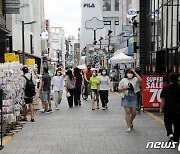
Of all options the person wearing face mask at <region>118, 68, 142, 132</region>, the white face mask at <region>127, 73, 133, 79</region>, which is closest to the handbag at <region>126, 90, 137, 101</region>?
the person wearing face mask at <region>118, 68, 142, 132</region>

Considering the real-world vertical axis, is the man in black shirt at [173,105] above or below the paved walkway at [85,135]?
above

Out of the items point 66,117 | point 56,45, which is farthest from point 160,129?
point 56,45

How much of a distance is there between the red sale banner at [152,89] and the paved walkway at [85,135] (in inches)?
34.1

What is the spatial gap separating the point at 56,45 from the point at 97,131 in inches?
4331

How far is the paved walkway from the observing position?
815 centimetres

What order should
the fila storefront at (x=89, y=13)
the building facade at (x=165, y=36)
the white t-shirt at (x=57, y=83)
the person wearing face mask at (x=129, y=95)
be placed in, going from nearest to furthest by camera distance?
the person wearing face mask at (x=129, y=95)
the building facade at (x=165, y=36)
the white t-shirt at (x=57, y=83)
the fila storefront at (x=89, y=13)

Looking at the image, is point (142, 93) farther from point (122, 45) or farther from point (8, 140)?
point (122, 45)

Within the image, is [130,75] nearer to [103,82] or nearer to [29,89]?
[29,89]

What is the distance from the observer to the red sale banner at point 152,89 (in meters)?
14.5

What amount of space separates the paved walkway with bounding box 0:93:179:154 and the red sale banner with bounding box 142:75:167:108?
0.87 m

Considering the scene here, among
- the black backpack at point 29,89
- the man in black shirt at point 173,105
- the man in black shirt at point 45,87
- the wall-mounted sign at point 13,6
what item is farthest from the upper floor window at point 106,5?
the man in black shirt at point 173,105

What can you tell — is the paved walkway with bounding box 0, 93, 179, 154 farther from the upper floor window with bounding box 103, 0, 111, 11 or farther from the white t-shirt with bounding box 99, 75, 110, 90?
the upper floor window with bounding box 103, 0, 111, 11

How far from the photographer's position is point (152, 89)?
14.5m

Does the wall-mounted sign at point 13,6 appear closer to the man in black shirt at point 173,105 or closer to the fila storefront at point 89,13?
the man in black shirt at point 173,105
